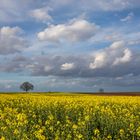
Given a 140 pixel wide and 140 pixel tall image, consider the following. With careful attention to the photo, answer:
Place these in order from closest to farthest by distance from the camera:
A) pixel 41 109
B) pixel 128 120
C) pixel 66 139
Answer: pixel 66 139 → pixel 128 120 → pixel 41 109

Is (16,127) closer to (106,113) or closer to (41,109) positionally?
(106,113)

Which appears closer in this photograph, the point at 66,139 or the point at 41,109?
the point at 66,139

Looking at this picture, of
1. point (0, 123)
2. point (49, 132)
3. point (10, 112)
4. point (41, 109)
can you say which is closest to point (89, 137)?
point (49, 132)

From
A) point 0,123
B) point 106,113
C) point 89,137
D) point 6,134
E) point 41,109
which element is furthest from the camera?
point 41,109

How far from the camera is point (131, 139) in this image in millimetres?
13180

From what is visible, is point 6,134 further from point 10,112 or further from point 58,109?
point 58,109

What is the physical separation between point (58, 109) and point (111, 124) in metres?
7.11

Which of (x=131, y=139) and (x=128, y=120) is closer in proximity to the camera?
(x=131, y=139)

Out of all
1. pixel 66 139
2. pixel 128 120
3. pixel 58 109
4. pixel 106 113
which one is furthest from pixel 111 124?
pixel 58 109

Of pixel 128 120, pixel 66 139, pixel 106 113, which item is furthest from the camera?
pixel 106 113

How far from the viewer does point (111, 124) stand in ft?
48.3

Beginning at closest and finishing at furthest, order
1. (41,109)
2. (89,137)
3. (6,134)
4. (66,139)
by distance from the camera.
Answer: (66,139)
(6,134)
(89,137)
(41,109)

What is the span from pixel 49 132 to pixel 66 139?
2.19 metres

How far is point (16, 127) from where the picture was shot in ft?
40.7
